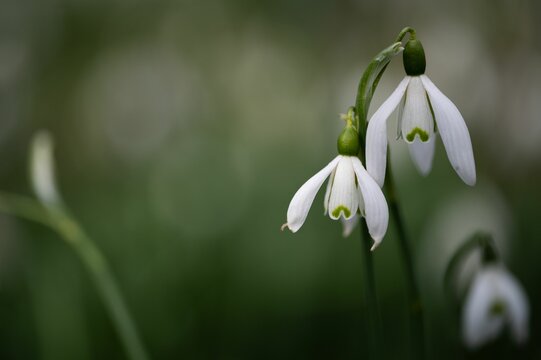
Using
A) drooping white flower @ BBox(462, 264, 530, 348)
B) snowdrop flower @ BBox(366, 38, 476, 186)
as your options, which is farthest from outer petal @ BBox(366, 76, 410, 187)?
drooping white flower @ BBox(462, 264, 530, 348)

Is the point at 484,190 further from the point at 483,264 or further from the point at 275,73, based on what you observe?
the point at 275,73

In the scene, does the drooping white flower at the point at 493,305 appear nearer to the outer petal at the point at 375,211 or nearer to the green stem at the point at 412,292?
the green stem at the point at 412,292

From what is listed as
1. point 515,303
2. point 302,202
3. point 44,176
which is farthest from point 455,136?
point 44,176

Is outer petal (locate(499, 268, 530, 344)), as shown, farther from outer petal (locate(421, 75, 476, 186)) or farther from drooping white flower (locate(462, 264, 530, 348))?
outer petal (locate(421, 75, 476, 186))

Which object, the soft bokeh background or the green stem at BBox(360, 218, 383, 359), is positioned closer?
the green stem at BBox(360, 218, 383, 359)

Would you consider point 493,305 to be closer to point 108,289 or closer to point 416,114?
point 416,114
